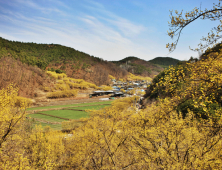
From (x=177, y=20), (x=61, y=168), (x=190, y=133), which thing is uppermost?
(x=177, y=20)

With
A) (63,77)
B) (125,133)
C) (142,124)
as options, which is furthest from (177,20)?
(63,77)

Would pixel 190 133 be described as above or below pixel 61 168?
above

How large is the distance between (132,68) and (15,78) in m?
160

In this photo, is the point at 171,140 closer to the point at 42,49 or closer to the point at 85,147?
the point at 85,147

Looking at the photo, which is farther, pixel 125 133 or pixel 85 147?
pixel 85 147

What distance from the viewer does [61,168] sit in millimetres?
12305

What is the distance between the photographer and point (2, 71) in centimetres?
4659

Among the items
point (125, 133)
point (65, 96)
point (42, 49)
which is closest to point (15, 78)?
point (65, 96)

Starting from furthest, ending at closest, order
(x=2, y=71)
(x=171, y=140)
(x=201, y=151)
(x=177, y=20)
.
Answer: (x=2, y=71)
(x=171, y=140)
(x=201, y=151)
(x=177, y=20)

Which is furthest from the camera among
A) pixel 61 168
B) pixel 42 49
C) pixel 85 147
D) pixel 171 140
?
pixel 42 49

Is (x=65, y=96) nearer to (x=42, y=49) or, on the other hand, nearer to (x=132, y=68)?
(x=42, y=49)

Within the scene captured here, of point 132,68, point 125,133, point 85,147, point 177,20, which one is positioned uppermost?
point 132,68

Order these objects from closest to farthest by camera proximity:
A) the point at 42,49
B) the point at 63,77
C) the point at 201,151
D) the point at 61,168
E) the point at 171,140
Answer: the point at 201,151 → the point at 171,140 → the point at 61,168 → the point at 63,77 → the point at 42,49

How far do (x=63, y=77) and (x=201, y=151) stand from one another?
82287 millimetres
